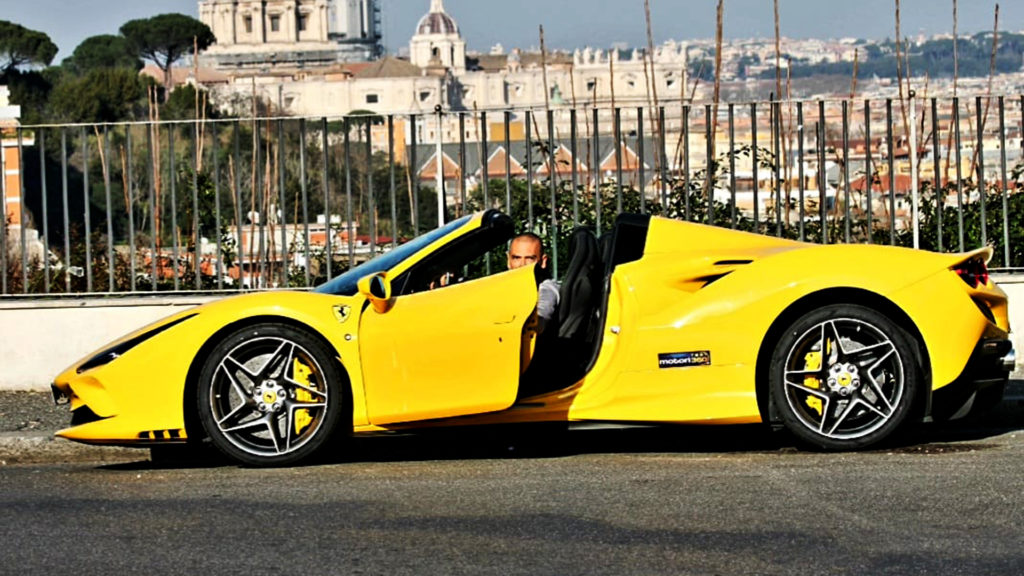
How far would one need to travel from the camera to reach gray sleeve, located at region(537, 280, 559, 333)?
736 cm

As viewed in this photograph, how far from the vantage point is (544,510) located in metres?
6.06

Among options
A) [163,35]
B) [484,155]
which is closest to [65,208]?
[484,155]

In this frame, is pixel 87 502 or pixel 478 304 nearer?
pixel 87 502

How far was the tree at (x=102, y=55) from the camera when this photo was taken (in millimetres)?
162375

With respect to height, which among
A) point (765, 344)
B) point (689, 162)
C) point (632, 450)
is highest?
point (689, 162)

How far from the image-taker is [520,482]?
6727 mm

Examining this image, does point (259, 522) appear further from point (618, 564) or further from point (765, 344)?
point (765, 344)

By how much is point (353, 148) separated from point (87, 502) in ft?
16.1

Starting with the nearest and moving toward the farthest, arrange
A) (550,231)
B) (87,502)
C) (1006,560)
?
(1006,560)
(87,502)
(550,231)

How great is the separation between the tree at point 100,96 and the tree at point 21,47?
1629 cm

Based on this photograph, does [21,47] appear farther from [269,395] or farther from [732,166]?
[269,395]

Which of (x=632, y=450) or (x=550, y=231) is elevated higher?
(x=550, y=231)

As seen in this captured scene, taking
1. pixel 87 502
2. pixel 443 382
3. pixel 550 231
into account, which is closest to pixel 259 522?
pixel 87 502

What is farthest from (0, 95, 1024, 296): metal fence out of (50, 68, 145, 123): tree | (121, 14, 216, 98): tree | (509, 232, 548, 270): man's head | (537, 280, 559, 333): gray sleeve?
(121, 14, 216, 98): tree
